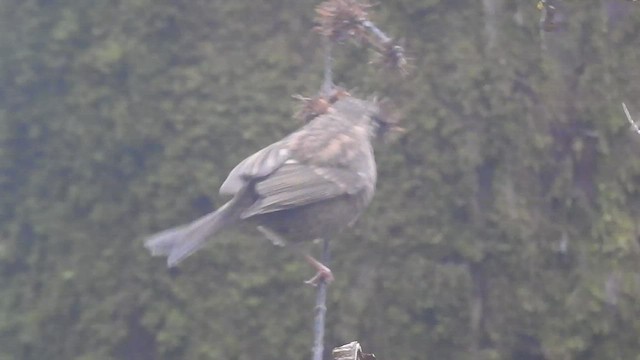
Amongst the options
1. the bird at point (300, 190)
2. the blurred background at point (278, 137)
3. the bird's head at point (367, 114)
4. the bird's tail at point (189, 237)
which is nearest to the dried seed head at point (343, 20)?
the bird at point (300, 190)

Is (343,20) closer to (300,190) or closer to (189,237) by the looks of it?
(300,190)

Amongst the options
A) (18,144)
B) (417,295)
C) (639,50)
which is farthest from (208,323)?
(639,50)

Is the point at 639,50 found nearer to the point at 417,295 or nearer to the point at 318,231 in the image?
the point at 417,295

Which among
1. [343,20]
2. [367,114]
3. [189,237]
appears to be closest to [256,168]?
[189,237]

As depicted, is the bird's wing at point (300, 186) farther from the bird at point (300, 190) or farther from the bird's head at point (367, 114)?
Result: the bird's head at point (367, 114)

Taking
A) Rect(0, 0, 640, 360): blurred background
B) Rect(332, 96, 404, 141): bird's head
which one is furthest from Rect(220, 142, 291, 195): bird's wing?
Rect(0, 0, 640, 360): blurred background

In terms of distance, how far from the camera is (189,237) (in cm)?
263

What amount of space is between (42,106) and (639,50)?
2232 mm

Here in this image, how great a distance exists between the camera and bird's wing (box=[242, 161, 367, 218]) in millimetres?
2613

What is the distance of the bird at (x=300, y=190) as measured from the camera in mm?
2627

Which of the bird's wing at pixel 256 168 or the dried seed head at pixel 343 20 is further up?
the dried seed head at pixel 343 20

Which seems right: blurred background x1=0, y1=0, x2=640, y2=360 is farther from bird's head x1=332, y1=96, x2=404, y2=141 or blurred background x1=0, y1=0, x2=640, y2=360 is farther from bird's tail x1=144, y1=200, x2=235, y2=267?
bird's tail x1=144, y1=200, x2=235, y2=267

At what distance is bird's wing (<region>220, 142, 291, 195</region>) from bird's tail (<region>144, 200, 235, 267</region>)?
6 cm

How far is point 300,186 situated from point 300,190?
2 cm
